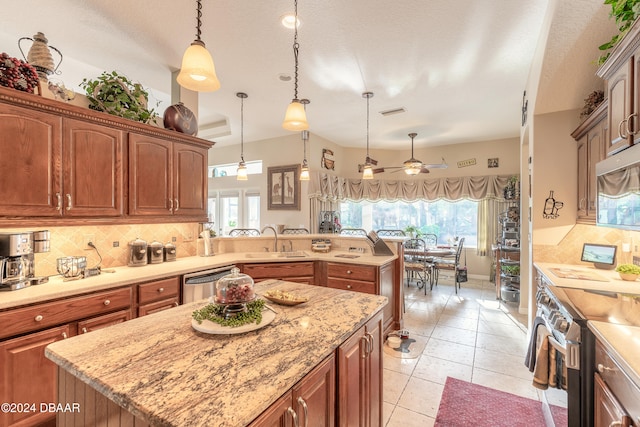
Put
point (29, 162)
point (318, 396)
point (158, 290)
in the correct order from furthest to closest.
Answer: point (158, 290) < point (29, 162) < point (318, 396)

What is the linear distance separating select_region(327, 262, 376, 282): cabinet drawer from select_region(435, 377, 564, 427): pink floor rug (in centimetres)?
122

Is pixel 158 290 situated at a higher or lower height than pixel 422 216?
lower

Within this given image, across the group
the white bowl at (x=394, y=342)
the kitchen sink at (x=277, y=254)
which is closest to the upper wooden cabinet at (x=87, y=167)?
the kitchen sink at (x=277, y=254)

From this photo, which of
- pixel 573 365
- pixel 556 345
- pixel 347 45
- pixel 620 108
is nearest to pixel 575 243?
pixel 620 108

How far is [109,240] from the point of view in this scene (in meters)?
2.80

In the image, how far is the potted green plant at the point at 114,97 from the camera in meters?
2.57

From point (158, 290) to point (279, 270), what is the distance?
1340 millimetres

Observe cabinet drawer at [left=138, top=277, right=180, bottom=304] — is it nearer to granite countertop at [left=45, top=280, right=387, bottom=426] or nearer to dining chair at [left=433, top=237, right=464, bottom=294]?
granite countertop at [left=45, top=280, right=387, bottom=426]

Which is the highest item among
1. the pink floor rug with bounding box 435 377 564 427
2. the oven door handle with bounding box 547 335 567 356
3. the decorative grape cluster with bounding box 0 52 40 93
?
the decorative grape cluster with bounding box 0 52 40 93

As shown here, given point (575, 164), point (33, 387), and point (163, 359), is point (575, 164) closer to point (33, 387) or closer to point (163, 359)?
point (163, 359)

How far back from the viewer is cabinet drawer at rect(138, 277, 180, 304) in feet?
7.81

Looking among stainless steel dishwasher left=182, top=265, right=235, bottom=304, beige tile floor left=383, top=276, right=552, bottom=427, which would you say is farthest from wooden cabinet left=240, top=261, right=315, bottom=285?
beige tile floor left=383, top=276, right=552, bottom=427

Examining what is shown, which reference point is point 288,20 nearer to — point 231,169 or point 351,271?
point 351,271

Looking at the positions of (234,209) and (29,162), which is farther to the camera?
(234,209)
